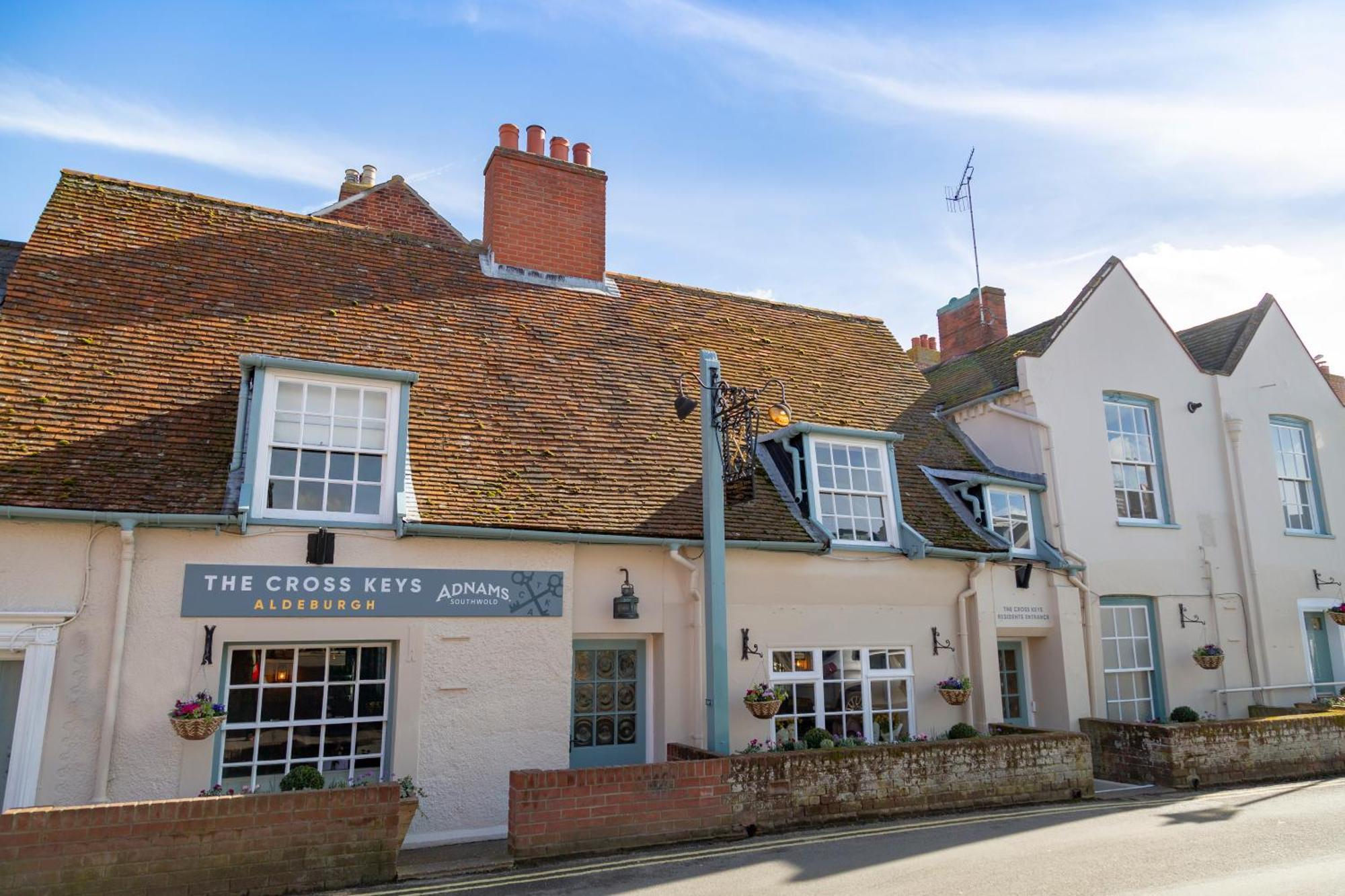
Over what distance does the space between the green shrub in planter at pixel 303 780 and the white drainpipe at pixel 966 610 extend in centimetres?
890

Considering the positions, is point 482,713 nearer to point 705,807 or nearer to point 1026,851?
point 705,807

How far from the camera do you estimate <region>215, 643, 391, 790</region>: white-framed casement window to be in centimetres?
933

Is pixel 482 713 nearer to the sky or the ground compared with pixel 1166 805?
nearer to the sky

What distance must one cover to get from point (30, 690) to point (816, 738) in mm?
8463

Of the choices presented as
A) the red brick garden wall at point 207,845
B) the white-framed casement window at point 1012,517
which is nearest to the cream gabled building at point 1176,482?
the white-framed casement window at point 1012,517

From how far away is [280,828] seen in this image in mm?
7652

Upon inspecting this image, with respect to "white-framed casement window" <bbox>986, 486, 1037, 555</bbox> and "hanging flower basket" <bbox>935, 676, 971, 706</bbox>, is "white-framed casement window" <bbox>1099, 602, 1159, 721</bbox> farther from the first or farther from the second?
"hanging flower basket" <bbox>935, 676, 971, 706</bbox>

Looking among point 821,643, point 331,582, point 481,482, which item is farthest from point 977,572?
point 331,582

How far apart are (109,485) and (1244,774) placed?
49.2 ft

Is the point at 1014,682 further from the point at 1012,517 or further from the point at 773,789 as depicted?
the point at 773,789

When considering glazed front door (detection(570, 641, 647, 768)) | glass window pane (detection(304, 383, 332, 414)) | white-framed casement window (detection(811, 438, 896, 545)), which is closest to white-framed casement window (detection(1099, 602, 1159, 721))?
white-framed casement window (detection(811, 438, 896, 545))

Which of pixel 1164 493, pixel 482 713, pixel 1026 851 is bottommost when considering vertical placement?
pixel 1026 851

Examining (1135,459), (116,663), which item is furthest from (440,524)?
(1135,459)

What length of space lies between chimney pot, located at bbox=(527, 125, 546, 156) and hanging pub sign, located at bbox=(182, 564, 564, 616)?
784cm
